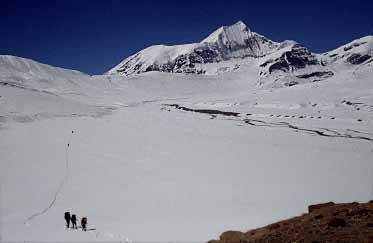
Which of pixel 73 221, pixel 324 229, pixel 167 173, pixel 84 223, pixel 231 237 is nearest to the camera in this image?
pixel 324 229

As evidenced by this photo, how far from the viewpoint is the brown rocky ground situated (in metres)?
10.2

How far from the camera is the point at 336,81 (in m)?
134

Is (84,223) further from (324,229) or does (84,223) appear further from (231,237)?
(324,229)

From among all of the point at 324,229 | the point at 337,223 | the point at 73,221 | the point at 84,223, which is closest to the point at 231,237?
the point at 324,229

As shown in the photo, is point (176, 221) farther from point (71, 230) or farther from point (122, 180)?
point (122, 180)

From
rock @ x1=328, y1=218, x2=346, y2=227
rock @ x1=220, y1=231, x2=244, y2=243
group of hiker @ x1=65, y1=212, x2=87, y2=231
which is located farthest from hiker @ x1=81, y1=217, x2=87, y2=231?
rock @ x1=328, y1=218, x2=346, y2=227

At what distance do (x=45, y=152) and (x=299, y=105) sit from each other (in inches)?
2867

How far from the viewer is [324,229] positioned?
11.4 m

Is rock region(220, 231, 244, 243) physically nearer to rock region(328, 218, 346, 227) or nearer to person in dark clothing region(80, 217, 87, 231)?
rock region(328, 218, 346, 227)

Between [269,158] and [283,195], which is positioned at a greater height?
[269,158]

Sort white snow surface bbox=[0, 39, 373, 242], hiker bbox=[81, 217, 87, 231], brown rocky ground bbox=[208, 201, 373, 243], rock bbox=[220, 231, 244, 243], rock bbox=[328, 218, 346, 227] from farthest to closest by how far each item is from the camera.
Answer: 1. white snow surface bbox=[0, 39, 373, 242]
2. hiker bbox=[81, 217, 87, 231]
3. rock bbox=[220, 231, 244, 243]
4. rock bbox=[328, 218, 346, 227]
5. brown rocky ground bbox=[208, 201, 373, 243]

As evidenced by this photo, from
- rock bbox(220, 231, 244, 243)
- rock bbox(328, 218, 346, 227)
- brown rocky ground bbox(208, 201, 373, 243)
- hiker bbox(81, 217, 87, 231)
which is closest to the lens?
brown rocky ground bbox(208, 201, 373, 243)

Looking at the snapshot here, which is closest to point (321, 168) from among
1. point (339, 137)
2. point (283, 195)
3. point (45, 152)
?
point (283, 195)

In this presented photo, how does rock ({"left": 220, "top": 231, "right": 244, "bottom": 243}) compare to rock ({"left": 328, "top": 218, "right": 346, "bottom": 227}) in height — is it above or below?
below
